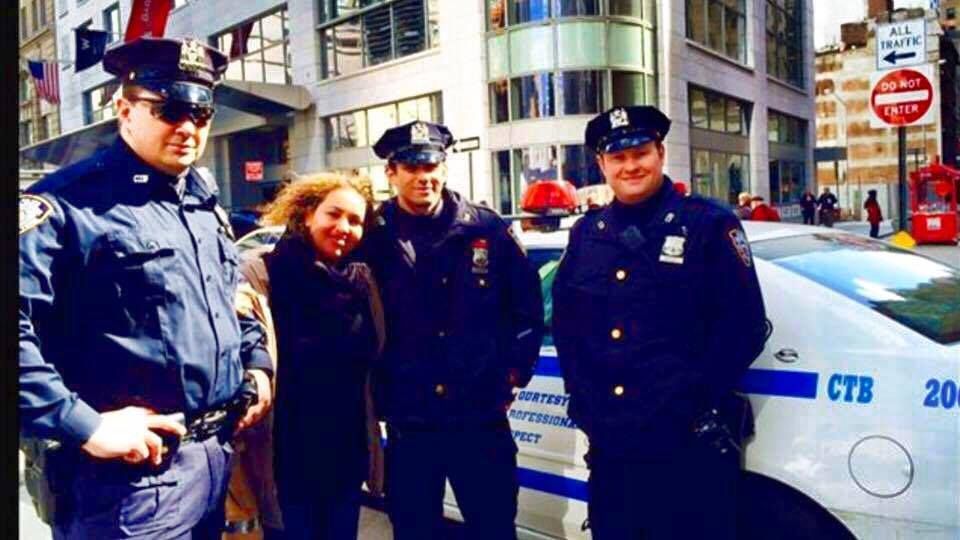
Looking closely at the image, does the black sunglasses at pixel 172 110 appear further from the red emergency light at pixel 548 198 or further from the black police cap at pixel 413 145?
the red emergency light at pixel 548 198

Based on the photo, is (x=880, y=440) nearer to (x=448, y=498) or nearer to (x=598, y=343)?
(x=598, y=343)

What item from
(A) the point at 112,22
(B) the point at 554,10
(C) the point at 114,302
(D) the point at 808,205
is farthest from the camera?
(D) the point at 808,205

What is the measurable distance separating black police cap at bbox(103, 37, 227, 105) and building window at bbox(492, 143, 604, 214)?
49.0 feet

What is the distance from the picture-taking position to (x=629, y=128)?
251 cm

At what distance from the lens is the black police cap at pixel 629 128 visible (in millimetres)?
2482

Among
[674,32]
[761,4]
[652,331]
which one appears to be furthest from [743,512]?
[761,4]

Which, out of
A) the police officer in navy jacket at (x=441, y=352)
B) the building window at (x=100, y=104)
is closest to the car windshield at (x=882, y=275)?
the police officer in navy jacket at (x=441, y=352)

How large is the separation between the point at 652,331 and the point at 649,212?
0.39 m

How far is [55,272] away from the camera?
1.65 m

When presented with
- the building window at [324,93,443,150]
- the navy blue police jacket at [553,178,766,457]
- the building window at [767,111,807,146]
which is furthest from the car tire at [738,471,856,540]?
the building window at [767,111,807,146]

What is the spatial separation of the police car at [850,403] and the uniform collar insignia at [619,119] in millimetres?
680

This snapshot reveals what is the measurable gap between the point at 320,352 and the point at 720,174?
67.0ft

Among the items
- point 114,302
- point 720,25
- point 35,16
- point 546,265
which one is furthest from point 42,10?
point 720,25

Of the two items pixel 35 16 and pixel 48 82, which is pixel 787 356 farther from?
pixel 48 82
